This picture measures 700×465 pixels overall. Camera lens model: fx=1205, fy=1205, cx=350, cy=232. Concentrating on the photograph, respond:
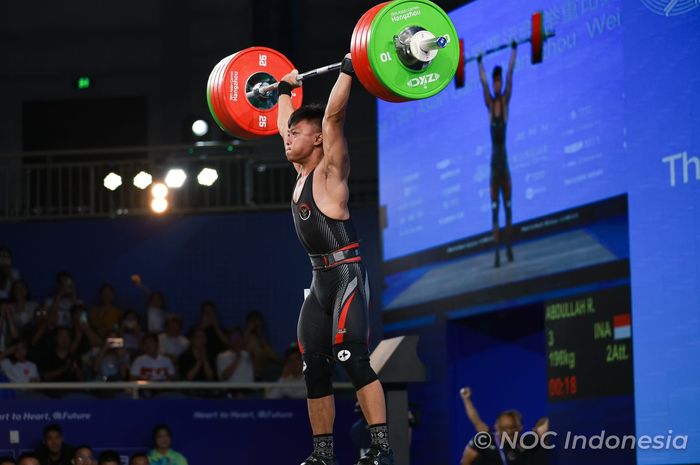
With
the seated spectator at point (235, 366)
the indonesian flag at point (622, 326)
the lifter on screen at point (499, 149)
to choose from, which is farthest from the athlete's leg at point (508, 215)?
the seated spectator at point (235, 366)

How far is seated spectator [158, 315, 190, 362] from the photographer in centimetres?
1058

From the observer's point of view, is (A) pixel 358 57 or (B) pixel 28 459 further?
(B) pixel 28 459

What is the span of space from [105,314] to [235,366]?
151 centimetres

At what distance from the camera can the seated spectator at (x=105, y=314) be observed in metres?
11.0

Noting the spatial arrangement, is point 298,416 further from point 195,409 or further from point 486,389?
point 486,389

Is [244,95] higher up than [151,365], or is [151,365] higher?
[244,95]

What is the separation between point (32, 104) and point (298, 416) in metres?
6.44

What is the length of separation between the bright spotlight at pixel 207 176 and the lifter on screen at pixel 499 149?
3.24 meters

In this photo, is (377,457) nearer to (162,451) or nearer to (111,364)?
(162,451)

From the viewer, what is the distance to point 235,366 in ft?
34.1

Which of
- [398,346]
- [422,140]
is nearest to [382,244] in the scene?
[422,140]

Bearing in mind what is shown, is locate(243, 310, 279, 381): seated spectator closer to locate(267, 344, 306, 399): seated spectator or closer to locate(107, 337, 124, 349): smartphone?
locate(267, 344, 306, 399): seated spectator

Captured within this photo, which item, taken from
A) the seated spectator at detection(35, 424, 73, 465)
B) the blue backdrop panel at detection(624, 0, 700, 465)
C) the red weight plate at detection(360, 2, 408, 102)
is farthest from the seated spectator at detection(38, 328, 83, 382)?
the red weight plate at detection(360, 2, 408, 102)

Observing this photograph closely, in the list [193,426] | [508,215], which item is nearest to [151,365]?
[193,426]
